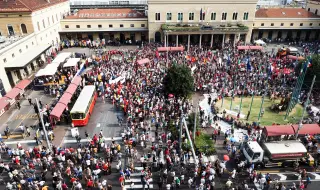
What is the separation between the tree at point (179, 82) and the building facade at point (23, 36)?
69.6 ft

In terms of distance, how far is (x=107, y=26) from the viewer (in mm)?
57125

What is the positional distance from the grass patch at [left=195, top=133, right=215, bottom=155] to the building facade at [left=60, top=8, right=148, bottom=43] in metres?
38.1

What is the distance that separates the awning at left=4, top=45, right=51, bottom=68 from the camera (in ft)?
115

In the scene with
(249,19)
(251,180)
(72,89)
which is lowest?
(251,180)

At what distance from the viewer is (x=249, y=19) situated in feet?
178

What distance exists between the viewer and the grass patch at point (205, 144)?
2264 cm

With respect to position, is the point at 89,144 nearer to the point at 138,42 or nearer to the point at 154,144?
the point at 154,144

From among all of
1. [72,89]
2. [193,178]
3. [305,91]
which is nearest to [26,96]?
[72,89]

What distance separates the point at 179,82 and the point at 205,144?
28.2 ft

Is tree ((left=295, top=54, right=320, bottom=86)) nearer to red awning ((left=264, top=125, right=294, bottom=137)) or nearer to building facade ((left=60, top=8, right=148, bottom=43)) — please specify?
red awning ((left=264, top=125, right=294, bottom=137))

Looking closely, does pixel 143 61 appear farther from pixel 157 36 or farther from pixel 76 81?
pixel 157 36

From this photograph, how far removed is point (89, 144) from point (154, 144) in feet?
19.9

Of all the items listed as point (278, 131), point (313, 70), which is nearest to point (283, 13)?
point (313, 70)

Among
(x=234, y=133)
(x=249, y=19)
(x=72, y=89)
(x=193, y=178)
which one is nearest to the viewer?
(x=193, y=178)
